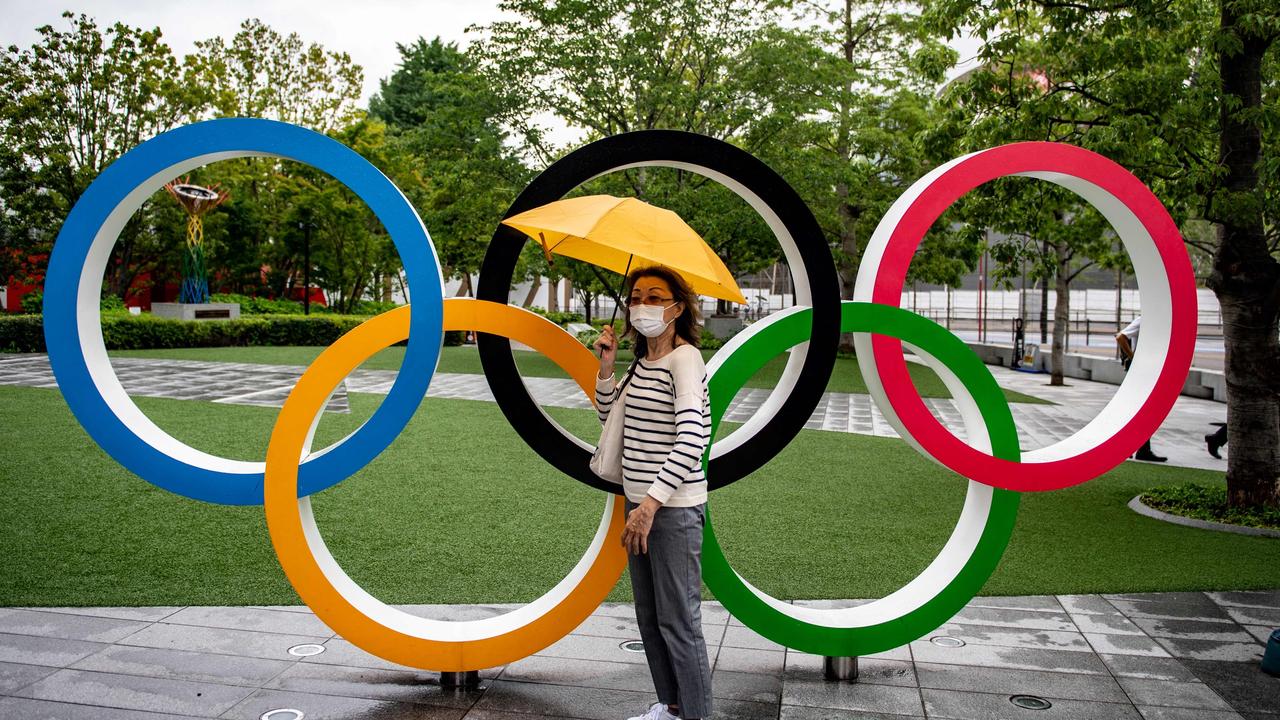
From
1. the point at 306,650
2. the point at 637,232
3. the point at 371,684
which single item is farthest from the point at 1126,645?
the point at 306,650

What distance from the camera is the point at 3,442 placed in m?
10.9

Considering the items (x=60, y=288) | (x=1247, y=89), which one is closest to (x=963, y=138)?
(x=1247, y=89)

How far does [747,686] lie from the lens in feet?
15.9

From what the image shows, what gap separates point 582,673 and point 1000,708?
2.18 m

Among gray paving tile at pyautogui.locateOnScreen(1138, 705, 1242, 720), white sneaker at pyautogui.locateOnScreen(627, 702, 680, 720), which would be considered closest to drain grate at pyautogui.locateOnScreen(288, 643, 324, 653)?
white sneaker at pyautogui.locateOnScreen(627, 702, 680, 720)

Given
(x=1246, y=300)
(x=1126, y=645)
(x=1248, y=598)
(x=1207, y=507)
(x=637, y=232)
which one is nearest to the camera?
(x=637, y=232)

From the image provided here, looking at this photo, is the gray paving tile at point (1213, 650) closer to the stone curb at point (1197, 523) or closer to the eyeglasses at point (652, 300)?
the stone curb at point (1197, 523)

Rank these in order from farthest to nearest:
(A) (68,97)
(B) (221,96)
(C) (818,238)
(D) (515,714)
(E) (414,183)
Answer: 1. (E) (414,183)
2. (B) (221,96)
3. (A) (68,97)
4. (C) (818,238)
5. (D) (515,714)

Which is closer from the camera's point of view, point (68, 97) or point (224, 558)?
point (224, 558)

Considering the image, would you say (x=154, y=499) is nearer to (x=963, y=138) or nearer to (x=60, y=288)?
(x=60, y=288)

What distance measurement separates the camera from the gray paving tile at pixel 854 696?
4598mm

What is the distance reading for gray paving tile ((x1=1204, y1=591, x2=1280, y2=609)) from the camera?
249 inches

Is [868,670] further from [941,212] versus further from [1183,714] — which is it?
[941,212]

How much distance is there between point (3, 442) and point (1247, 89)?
14.0 metres
